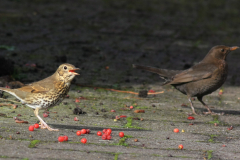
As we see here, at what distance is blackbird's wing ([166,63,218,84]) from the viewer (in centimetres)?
698

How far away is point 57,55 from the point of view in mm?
9820

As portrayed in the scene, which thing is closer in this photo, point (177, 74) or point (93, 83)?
point (177, 74)

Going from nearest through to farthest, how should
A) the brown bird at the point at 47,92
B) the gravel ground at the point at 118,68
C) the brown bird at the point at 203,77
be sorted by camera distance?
the gravel ground at the point at 118,68
the brown bird at the point at 47,92
the brown bird at the point at 203,77

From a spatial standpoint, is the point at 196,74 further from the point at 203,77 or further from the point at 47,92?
the point at 47,92

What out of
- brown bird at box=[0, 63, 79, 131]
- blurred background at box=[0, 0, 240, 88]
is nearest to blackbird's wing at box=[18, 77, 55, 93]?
brown bird at box=[0, 63, 79, 131]

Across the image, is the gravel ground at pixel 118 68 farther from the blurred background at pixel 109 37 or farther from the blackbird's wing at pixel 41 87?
the blackbird's wing at pixel 41 87

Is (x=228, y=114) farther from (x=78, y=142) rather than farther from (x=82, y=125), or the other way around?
(x=78, y=142)

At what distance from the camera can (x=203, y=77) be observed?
6.96 metres

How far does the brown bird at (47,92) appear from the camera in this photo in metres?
5.10

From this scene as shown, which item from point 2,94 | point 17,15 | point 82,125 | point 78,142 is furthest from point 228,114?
point 17,15

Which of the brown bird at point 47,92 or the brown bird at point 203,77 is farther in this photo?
the brown bird at point 203,77

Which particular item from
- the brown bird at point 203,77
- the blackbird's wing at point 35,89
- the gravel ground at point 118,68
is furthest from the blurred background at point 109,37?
the blackbird's wing at point 35,89

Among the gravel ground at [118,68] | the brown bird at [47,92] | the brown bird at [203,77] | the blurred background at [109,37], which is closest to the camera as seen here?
the gravel ground at [118,68]

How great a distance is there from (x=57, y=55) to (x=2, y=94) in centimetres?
344
